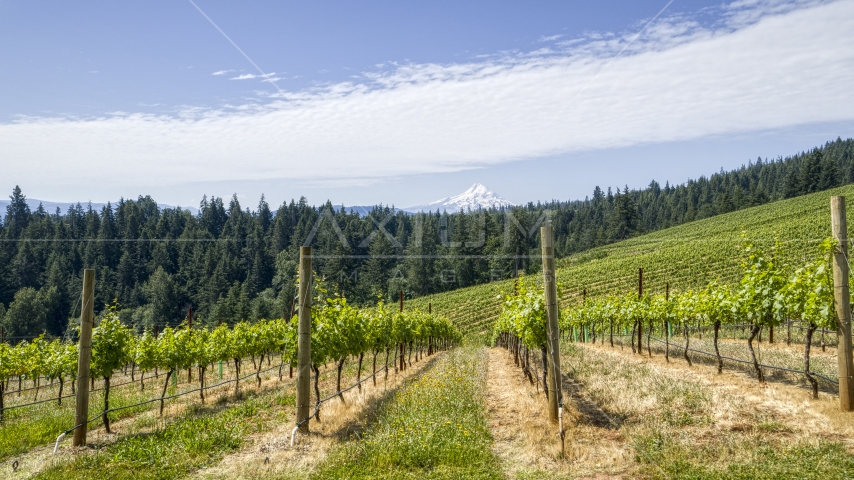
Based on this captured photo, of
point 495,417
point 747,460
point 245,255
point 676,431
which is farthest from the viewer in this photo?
point 245,255

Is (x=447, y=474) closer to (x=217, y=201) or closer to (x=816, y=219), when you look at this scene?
(x=816, y=219)

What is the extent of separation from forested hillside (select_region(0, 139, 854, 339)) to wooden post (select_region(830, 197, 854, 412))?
60023mm

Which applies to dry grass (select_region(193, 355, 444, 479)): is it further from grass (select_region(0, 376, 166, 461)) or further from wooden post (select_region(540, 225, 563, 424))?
grass (select_region(0, 376, 166, 461))

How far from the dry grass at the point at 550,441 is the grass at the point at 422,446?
0.33 meters

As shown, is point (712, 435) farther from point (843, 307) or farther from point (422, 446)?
point (422, 446)

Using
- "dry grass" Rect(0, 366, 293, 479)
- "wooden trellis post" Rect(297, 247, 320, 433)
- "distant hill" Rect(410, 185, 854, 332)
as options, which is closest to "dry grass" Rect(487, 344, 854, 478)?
"wooden trellis post" Rect(297, 247, 320, 433)

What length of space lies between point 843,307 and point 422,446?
763cm

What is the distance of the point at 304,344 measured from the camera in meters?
10.1

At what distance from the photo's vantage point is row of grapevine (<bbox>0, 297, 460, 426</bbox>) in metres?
12.0

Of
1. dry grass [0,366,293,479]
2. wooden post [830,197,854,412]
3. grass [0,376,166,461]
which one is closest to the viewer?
wooden post [830,197,854,412]

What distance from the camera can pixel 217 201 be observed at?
143500 millimetres

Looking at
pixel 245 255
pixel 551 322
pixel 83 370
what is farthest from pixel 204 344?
pixel 245 255

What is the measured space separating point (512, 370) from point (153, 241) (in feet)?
348

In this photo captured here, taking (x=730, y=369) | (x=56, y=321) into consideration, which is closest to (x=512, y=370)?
(x=730, y=369)
